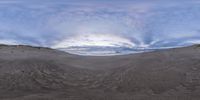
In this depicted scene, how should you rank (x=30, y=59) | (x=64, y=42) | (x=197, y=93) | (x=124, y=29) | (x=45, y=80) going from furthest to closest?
1. (x=124, y=29)
2. (x=64, y=42)
3. (x=30, y=59)
4. (x=45, y=80)
5. (x=197, y=93)

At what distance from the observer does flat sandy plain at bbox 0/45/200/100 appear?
1062 cm

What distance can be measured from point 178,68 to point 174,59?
2.58 feet

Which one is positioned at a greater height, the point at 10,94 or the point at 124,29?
the point at 124,29

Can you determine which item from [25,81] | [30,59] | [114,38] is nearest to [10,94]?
[25,81]

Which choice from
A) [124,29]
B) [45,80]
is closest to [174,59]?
[45,80]

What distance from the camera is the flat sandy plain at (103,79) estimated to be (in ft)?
34.8

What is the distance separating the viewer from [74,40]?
16588 centimetres

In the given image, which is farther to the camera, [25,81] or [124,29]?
[124,29]

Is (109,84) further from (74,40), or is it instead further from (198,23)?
(198,23)

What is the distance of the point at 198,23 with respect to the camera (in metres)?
177

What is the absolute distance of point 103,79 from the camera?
11.3 m

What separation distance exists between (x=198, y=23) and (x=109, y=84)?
553ft

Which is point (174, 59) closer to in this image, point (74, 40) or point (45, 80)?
point (45, 80)

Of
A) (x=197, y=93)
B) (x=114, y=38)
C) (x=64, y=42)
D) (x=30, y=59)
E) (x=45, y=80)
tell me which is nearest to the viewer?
(x=197, y=93)
